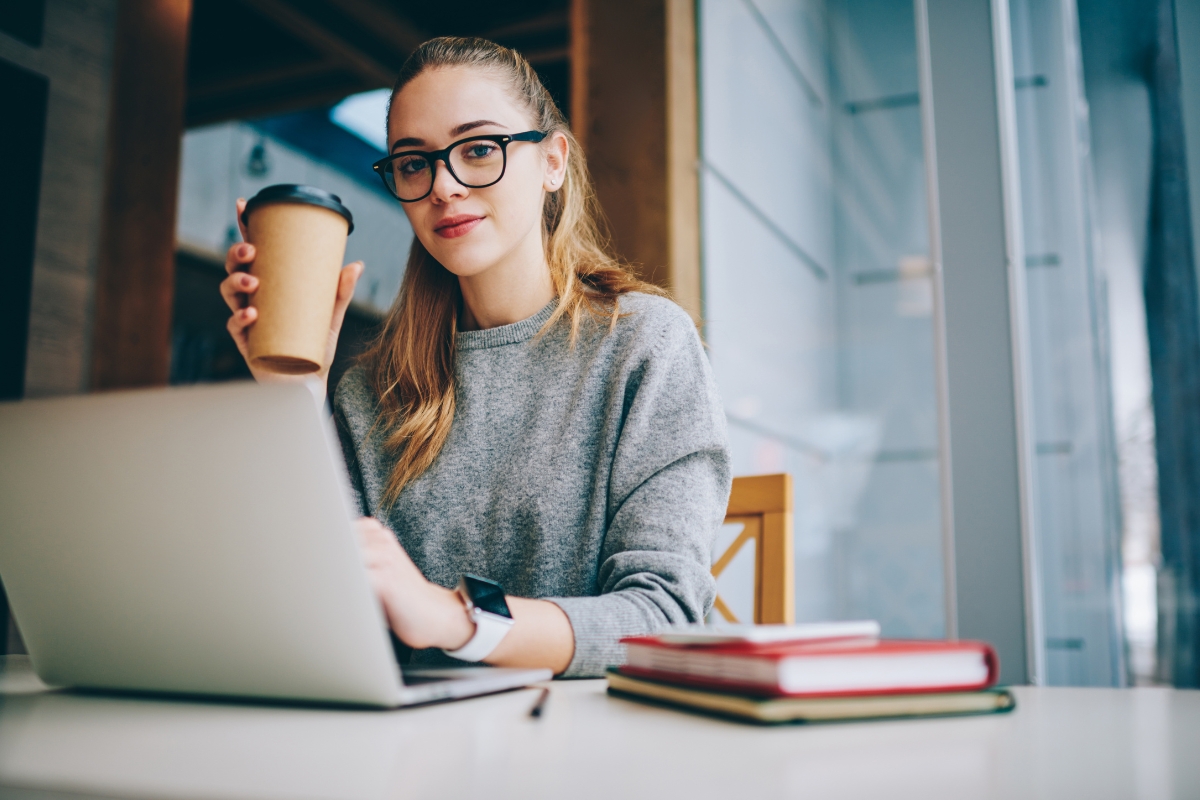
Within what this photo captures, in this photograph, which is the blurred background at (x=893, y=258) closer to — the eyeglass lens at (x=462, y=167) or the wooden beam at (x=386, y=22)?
the wooden beam at (x=386, y=22)

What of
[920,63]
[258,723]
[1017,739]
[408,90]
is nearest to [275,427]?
[258,723]

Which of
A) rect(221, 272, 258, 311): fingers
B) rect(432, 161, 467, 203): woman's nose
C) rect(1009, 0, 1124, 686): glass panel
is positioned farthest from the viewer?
rect(1009, 0, 1124, 686): glass panel

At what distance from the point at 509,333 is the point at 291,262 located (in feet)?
1.82

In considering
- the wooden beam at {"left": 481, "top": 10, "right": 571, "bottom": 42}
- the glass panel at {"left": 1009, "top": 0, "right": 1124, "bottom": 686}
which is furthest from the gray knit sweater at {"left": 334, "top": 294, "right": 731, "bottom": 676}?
the wooden beam at {"left": 481, "top": 10, "right": 571, "bottom": 42}

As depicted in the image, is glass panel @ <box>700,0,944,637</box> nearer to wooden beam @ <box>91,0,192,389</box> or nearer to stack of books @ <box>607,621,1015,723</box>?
wooden beam @ <box>91,0,192,389</box>

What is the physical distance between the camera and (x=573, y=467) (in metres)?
1.11

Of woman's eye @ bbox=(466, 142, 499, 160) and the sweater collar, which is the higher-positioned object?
woman's eye @ bbox=(466, 142, 499, 160)

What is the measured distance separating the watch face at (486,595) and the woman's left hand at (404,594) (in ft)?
0.07

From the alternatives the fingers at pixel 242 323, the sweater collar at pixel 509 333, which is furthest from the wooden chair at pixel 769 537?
the fingers at pixel 242 323

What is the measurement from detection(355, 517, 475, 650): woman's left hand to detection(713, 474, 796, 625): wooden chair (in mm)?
672

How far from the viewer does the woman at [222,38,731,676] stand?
100 centimetres

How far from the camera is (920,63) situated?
261 cm

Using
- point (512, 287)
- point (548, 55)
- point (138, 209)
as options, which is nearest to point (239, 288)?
point (512, 287)

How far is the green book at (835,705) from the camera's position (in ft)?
1.62
